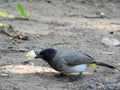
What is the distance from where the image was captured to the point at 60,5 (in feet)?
40.9

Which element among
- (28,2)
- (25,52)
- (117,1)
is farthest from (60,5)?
(25,52)

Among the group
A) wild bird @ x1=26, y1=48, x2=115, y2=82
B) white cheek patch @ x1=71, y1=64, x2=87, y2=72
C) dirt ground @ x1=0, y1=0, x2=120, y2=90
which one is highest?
wild bird @ x1=26, y1=48, x2=115, y2=82

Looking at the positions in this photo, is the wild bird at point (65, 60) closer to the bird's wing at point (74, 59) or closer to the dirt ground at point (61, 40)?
the bird's wing at point (74, 59)

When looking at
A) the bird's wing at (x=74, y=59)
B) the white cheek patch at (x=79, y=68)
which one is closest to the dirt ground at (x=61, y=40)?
the white cheek patch at (x=79, y=68)

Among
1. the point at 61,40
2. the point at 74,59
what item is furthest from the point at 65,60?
the point at 61,40

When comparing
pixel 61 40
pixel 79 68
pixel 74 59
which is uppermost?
pixel 74 59

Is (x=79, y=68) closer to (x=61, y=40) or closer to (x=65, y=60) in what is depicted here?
(x=65, y=60)

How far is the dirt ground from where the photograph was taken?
21.1ft

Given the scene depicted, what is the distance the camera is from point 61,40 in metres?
8.95

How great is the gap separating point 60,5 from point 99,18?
51.8 inches

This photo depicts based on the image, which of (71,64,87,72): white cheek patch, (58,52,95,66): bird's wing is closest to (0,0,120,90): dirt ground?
(71,64,87,72): white cheek patch

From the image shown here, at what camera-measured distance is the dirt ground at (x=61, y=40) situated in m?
6.45

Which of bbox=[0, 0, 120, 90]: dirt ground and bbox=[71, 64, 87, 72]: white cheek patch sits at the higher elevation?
bbox=[71, 64, 87, 72]: white cheek patch

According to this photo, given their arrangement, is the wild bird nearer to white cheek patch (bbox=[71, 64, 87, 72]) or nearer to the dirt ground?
white cheek patch (bbox=[71, 64, 87, 72])
